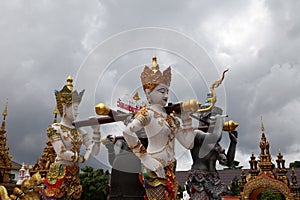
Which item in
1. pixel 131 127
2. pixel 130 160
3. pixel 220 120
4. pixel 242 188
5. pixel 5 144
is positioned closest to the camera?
pixel 131 127

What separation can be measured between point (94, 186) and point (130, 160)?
12526 mm

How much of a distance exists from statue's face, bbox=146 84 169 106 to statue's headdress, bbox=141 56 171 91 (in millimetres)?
40

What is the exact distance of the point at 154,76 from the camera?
3162 mm

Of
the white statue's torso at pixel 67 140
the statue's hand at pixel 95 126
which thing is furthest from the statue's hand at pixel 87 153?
the statue's hand at pixel 95 126

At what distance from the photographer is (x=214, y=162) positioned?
14.4 ft

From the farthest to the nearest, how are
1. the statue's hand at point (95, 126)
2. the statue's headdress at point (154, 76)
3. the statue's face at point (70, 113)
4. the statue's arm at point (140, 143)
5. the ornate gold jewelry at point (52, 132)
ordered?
the statue's face at point (70, 113), the ornate gold jewelry at point (52, 132), the statue's hand at point (95, 126), the statue's headdress at point (154, 76), the statue's arm at point (140, 143)

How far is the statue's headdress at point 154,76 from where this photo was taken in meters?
3.16

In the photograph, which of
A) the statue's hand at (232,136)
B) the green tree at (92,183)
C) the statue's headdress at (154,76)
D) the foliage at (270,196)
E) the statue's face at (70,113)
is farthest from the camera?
the foliage at (270,196)

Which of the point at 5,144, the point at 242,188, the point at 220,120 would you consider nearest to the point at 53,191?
the point at 220,120

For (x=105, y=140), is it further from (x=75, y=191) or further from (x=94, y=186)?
(x=94, y=186)

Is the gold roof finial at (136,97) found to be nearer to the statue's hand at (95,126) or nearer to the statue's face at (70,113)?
the statue's hand at (95,126)

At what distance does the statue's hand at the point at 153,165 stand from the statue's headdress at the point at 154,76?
0.73 m

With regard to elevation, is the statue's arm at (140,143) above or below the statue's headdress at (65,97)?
below

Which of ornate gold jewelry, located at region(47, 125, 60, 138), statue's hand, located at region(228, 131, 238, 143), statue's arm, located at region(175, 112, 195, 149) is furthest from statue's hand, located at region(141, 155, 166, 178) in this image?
statue's hand, located at region(228, 131, 238, 143)
